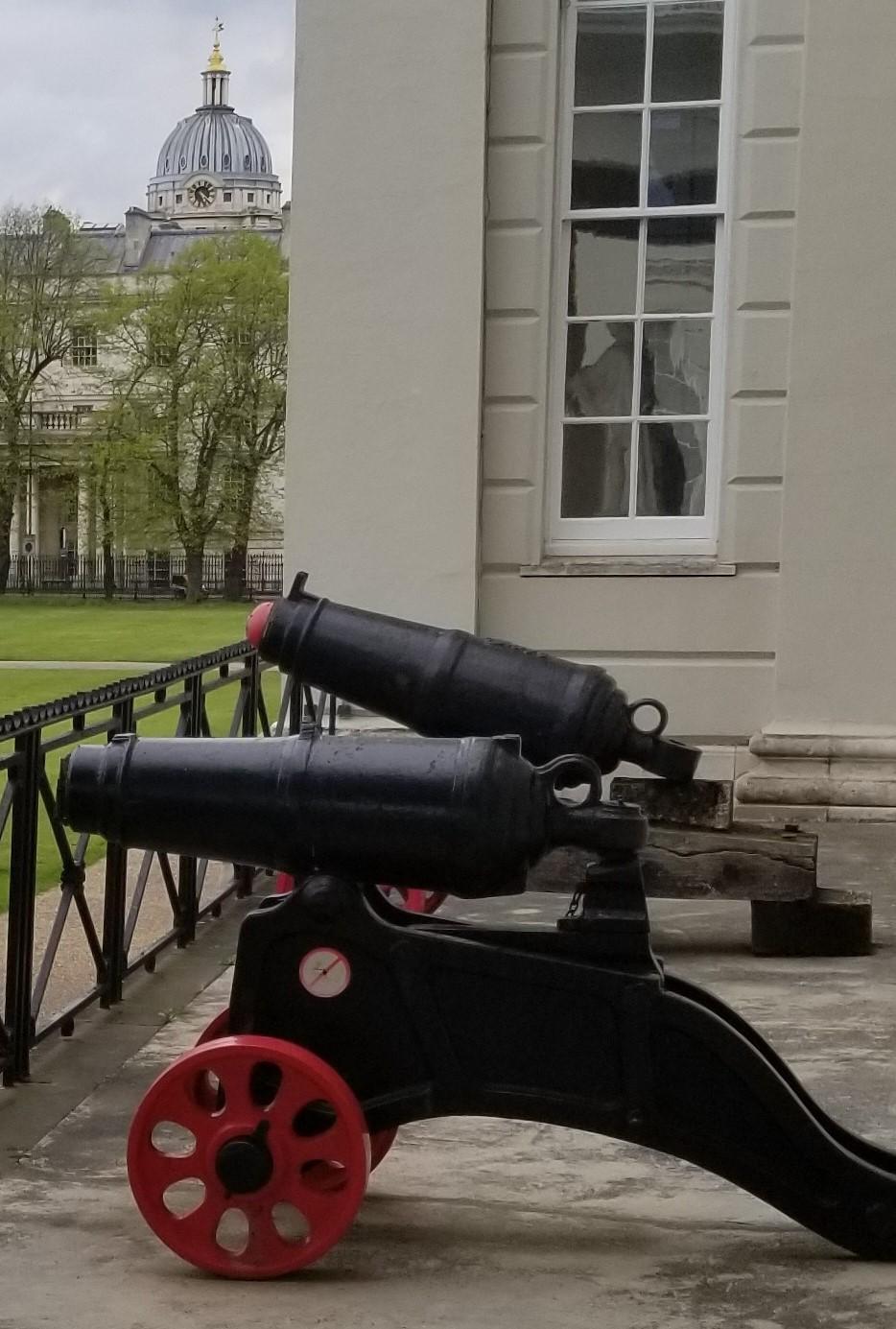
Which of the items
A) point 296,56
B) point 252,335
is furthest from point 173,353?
point 296,56

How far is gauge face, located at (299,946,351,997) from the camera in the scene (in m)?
3.50

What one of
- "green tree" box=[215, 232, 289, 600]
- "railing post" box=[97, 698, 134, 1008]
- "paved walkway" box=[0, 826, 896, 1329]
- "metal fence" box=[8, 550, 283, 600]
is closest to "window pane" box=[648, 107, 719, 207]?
"railing post" box=[97, 698, 134, 1008]

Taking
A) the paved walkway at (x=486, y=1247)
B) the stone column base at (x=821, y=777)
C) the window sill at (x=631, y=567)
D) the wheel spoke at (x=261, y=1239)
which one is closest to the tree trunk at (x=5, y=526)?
the window sill at (x=631, y=567)

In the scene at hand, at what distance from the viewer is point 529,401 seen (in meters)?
9.82

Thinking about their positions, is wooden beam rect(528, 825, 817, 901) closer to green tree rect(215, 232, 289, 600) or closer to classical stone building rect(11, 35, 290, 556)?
classical stone building rect(11, 35, 290, 556)

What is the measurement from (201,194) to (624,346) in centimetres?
14367

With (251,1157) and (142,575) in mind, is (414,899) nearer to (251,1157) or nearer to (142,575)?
(251,1157)

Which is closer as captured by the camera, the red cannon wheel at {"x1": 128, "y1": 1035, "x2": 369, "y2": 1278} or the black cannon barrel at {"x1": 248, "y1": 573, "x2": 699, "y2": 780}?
the red cannon wheel at {"x1": 128, "y1": 1035, "x2": 369, "y2": 1278}

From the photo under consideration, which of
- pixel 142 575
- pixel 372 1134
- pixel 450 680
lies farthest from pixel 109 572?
pixel 372 1134

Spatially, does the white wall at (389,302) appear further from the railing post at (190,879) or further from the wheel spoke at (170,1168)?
the wheel spoke at (170,1168)

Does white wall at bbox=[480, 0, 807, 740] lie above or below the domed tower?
below

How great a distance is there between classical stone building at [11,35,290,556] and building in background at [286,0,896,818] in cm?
4084

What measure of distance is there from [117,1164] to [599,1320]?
135 cm

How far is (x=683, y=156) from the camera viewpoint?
32.5 ft
